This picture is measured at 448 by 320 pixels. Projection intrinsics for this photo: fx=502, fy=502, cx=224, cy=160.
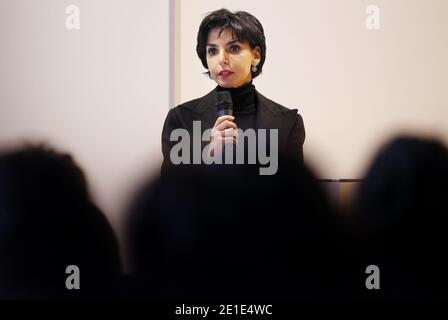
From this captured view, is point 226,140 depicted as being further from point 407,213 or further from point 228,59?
point 407,213

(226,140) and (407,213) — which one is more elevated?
(226,140)

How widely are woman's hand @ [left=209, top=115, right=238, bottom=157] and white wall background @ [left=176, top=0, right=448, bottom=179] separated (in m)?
0.09

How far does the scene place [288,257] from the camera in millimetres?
1338

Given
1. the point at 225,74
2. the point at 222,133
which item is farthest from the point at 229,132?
the point at 225,74

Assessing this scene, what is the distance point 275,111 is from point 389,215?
41 cm

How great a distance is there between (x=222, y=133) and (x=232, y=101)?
90mm

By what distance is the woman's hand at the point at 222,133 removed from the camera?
1306mm

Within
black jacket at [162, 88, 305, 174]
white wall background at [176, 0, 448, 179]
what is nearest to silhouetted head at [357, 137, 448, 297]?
white wall background at [176, 0, 448, 179]

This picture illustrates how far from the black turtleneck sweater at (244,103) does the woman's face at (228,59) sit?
0.01 metres

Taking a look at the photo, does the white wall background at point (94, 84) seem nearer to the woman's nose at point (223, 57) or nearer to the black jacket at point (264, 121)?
the black jacket at point (264, 121)

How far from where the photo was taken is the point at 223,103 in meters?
1.31

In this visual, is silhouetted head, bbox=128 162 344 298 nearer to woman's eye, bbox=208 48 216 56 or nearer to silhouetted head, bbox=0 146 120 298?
silhouetted head, bbox=0 146 120 298

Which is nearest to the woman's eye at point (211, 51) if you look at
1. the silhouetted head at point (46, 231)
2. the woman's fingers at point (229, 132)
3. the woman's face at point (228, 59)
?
the woman's face at point (228, 59)
